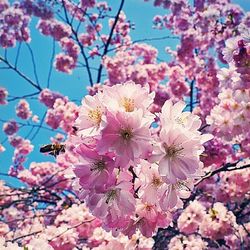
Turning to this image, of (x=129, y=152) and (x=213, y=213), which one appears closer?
(x=129, y=152)

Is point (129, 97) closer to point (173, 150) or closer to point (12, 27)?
point (173, 150)

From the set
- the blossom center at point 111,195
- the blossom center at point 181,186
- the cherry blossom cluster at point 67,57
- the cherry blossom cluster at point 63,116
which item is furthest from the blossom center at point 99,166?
the cherry blossom cluster at point 67,57

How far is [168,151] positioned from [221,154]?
3425 mm

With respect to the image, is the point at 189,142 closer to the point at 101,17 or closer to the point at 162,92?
the point at 162,92

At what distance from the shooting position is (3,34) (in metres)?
10.3

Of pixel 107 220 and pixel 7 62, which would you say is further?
pixel 7 62

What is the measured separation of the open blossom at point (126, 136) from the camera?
1.59 meters

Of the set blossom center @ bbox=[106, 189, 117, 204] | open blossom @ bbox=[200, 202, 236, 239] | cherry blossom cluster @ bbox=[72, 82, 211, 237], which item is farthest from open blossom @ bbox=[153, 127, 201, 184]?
open blossom @ bbox=[200, 202, 236, 239]

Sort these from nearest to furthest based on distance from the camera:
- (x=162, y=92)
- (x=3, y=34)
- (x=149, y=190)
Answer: (x=149, y=190) → (x=162, y=92) → (x=3, y=34)

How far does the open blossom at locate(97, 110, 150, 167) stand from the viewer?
1.59 metres

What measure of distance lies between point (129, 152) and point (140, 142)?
0.18ft

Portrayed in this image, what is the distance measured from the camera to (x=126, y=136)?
1609 mm

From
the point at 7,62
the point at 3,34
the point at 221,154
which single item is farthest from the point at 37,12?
the point at 221,154

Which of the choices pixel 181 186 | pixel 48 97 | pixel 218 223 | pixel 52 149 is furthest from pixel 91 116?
pixel 48 97
